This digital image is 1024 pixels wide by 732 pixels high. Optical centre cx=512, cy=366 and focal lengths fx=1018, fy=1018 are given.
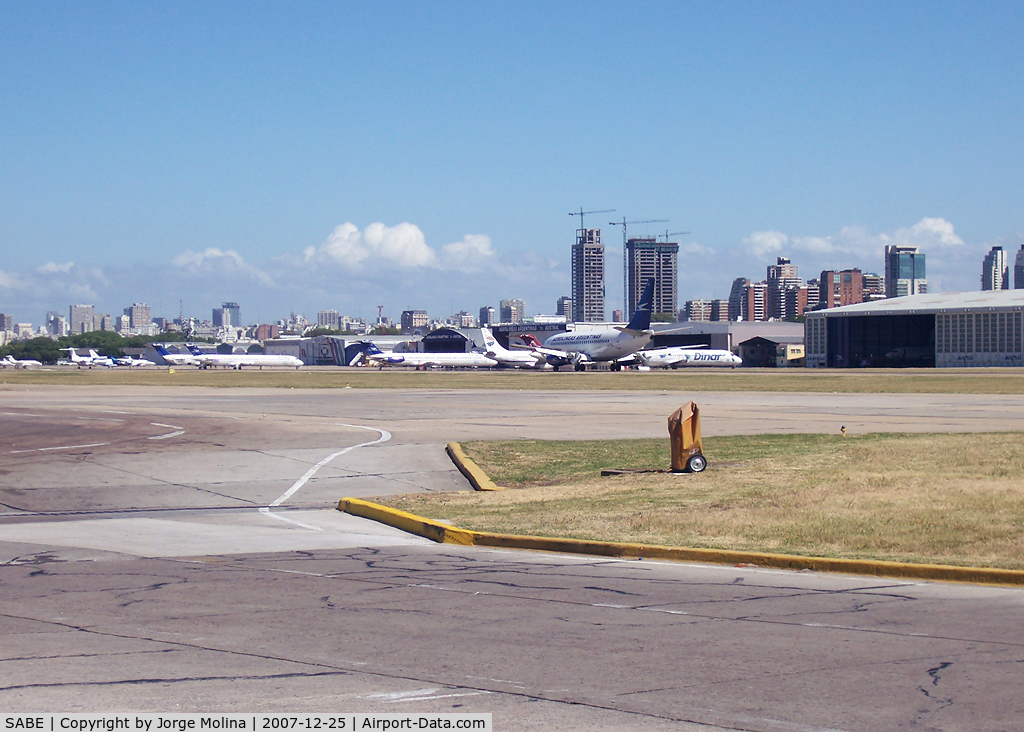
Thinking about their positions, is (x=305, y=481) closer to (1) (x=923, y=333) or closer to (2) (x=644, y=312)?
(2) (x=644, y=312)

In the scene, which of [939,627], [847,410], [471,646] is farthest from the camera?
[847,410]

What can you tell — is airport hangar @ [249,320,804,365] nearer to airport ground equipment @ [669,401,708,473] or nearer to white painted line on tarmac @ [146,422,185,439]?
white painted line on tarmac @ [146,422,185,439]

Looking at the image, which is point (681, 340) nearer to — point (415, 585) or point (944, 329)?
point (944, 329)

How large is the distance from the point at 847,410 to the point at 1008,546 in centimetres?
2491

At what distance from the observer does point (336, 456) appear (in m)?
20.8

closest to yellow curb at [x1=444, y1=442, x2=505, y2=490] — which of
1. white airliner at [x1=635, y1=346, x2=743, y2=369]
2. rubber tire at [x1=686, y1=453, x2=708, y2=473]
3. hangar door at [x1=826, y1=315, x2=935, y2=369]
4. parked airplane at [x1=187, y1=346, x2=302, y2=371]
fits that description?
rubber tire at [x1=686, y1=453, x2=708, y2=473]

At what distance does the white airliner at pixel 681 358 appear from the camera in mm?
109125

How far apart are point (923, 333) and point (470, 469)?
113084 mm

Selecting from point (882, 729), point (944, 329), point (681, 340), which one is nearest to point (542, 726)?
point (882, 729)

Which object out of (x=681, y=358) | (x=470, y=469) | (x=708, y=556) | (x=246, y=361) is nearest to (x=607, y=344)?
(x=681, y=358)

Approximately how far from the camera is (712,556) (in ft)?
35.1
